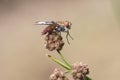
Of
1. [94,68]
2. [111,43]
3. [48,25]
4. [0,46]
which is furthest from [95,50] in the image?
[48,25]

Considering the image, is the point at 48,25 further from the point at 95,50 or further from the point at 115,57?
the point at 95,50

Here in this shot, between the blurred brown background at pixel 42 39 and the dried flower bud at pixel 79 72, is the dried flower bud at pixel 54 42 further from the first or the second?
the blurred brown background at pixel 42 39

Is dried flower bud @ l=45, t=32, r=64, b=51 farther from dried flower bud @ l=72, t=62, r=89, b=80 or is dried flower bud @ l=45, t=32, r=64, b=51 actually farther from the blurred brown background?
the blurred brown background

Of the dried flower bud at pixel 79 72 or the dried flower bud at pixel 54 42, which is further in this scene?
the dried flower bud at pixel 54 42

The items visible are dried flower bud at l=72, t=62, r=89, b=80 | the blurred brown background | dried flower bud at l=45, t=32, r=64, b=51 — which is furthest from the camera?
the blurred brown background

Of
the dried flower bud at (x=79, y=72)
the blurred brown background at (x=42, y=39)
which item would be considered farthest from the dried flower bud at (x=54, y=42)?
the blurred brown background at (x=42, y=39)

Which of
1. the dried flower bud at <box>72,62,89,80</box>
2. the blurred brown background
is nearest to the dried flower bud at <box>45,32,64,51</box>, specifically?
the dried flower bud at <box>72,62,89,80</box>

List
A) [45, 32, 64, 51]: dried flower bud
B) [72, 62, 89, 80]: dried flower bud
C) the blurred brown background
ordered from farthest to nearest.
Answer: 1. the blurred brown background
2. [45, 32, 64, 51]: dried flower bud
3. [72, 62, 89, 80]: dried flower bud
